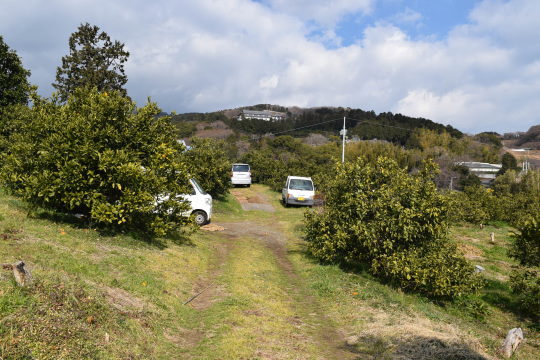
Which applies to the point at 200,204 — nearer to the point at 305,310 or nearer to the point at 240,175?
the point at 305,310

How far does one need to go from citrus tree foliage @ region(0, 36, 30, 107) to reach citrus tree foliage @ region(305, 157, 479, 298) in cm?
1933

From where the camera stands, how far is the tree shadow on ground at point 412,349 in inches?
236

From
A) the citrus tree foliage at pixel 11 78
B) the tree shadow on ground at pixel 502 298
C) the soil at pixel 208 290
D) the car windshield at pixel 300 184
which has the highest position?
the citrus tree foliage at pixel 11 78

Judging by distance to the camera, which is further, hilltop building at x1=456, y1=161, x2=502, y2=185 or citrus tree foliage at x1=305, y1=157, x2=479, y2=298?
hilltop building at x1=456, y1=161, x2=502, y2=185

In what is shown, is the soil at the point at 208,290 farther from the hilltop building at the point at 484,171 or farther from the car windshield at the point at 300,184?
the hilltop building at the point at 484,171

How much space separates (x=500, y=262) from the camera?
15250mm

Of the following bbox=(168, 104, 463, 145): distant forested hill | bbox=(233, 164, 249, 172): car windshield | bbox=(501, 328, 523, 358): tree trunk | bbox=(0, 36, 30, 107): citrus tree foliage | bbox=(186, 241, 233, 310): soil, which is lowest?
bbox=(501, 328, 523, 358): tree trunk

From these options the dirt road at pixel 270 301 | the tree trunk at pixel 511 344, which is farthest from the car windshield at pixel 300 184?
the tree trunk at pixel 511 344

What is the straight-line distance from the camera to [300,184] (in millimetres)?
24688

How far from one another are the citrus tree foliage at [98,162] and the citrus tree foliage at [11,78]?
13528mm

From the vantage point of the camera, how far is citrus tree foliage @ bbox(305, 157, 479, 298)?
9547 mm

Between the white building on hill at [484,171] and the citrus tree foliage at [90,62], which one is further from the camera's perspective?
the white building on hill at [484,171]

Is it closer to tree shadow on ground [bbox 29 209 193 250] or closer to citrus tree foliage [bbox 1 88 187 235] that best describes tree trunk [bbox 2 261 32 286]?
citrus tree foliage [bbox 1 88 187 235]

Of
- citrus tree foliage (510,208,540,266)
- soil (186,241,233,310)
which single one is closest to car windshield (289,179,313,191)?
soil (186,241,233,310)
